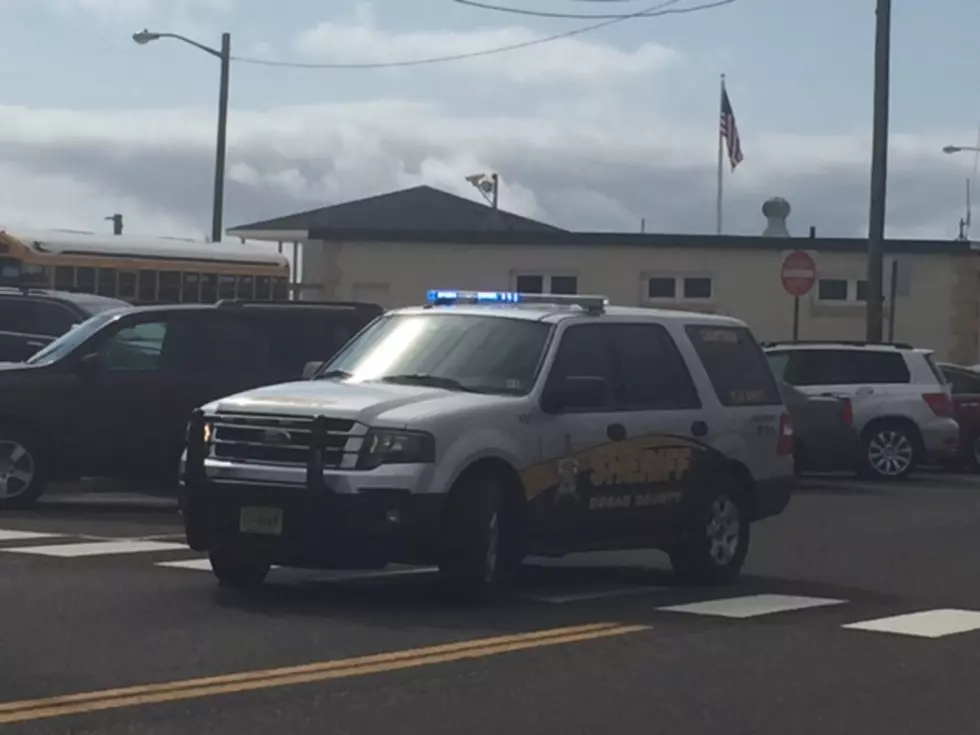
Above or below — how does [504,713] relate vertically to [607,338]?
below

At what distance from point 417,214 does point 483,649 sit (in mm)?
58288

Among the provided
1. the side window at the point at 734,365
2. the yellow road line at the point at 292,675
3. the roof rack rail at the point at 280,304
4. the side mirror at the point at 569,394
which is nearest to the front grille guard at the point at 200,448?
the side mirror at the point at 569,394

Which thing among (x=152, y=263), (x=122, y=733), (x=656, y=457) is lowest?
(x=122, y=733)

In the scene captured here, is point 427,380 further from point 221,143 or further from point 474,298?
point 221,143

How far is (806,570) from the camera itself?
1489 cm

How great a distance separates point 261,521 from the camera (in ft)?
38.3

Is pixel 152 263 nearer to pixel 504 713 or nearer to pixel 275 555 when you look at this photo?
pixel 275 555

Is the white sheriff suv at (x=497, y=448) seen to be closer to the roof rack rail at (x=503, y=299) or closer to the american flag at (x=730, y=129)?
the roof rack rail at (x=503, y=299)

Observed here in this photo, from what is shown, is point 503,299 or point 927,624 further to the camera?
point 503,299

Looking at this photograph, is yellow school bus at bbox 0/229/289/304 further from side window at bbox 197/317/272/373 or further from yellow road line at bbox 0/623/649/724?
yellow road line at bbox 0/623/649/724

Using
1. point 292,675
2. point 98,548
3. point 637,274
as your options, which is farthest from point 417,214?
point 292,675

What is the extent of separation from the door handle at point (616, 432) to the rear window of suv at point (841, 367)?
13.7 meters

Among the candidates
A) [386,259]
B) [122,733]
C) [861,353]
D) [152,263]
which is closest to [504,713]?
[122,733]

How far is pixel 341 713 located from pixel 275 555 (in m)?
3.44
